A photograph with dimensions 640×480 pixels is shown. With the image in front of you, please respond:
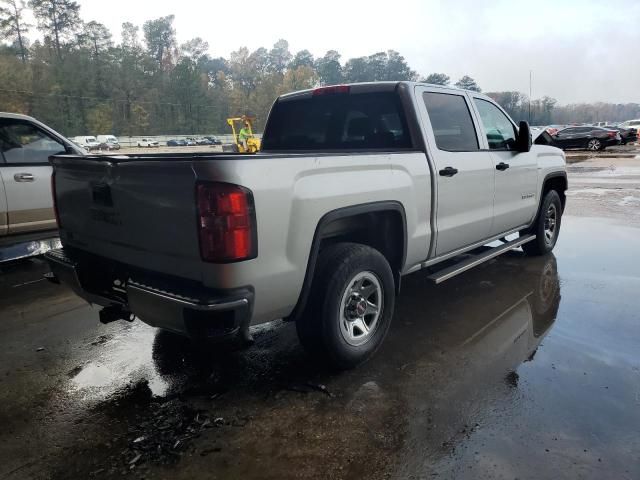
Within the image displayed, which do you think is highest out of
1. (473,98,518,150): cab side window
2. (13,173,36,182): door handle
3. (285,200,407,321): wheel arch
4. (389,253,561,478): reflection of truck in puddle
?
(473,98,518,150): cab side window

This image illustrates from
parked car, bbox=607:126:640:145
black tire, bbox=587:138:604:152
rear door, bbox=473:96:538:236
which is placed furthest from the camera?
parked car, bbox=607:126:640:145

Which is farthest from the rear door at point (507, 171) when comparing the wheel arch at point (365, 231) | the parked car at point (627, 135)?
the parked car at point (627, 135)

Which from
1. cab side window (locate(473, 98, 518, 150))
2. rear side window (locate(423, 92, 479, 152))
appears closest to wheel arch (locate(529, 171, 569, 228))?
cab side window (locate(473, 98, 518, 150))

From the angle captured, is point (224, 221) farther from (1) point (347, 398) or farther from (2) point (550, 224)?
(2) point (550, 224)

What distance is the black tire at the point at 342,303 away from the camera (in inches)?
120

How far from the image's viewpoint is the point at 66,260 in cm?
335

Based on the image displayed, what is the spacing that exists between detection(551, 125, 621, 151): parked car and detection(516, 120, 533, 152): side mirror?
2589 cm

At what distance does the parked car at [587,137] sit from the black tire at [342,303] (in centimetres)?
2836

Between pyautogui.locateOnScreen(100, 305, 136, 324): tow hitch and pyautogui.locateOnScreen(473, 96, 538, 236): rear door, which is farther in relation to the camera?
pyautogui.locateOnScreen(473, 96, 538, 236): rear door

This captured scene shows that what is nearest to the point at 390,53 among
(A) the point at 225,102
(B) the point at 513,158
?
(A) the point at 225,102

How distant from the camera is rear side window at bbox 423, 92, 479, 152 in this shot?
162 inches

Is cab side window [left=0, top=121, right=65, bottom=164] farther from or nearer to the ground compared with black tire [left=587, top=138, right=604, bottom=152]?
farther from the ground

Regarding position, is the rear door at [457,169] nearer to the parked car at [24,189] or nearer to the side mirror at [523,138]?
the side mirror at [523,138]

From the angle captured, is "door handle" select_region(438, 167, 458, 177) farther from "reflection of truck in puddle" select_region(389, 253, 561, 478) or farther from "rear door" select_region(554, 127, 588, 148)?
"rear door" select_region(554, 127, 588, 148)
